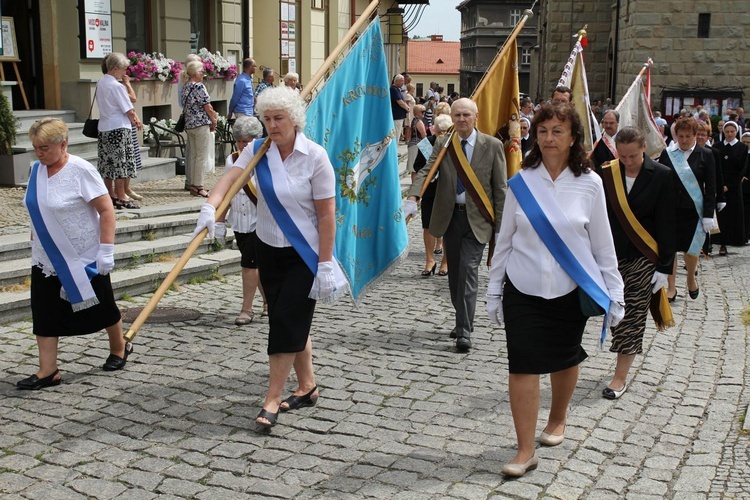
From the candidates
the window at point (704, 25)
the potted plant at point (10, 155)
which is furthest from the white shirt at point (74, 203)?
the window at point (704, 25)

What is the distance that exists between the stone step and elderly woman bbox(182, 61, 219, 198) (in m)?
2.65

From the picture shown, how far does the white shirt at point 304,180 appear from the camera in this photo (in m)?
5.90

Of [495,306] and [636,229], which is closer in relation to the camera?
[495,306]

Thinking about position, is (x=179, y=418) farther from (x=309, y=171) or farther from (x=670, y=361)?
(x=670, y=361)

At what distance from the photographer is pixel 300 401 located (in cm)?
633

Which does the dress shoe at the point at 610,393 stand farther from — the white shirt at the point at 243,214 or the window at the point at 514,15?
the window at the point at 514,15

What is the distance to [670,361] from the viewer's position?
7934mm

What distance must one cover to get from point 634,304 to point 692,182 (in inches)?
156

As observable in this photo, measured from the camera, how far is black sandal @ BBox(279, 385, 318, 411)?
6.28 metres

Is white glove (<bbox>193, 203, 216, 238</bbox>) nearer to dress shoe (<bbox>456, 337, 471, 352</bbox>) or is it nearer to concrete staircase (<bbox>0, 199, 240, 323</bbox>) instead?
dress shoe (<bbox>456, 337, 471, 352</bbox>)

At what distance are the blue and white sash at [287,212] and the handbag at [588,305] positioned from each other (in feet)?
4.86

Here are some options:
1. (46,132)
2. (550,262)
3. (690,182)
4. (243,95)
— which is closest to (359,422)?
(550,262)

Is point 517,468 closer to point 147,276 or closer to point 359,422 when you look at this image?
point 359,422

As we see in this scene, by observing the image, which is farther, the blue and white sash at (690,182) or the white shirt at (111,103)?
the white shirt at (111,103)
